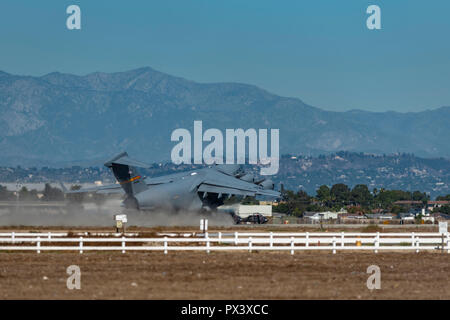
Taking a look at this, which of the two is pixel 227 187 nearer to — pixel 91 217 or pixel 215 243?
pixel 91 217

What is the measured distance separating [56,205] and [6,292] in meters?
61.9

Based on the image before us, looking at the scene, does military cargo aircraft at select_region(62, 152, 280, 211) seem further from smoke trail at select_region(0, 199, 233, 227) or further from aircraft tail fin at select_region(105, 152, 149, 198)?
smoke trail at select_region(0, 199, 233, 227)

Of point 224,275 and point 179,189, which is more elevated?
point 179,189

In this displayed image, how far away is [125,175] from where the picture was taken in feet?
253

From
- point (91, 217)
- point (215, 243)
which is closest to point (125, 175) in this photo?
point (91, 217)

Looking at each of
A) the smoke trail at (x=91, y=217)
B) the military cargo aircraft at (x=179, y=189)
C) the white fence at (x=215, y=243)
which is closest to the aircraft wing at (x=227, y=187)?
the military cargo aircraft at (x=179, y=189)

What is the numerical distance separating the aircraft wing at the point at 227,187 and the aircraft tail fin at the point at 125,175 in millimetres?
8241

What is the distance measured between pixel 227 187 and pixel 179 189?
5459 mm

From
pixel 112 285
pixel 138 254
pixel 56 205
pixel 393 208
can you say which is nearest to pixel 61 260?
pixel 138 254

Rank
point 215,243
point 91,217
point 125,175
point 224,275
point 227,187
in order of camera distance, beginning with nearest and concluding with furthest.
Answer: point 224,275 < point 215,243 < point 125,175 < point 91,217 < point 227,187

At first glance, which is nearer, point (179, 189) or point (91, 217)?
point (91, 217)

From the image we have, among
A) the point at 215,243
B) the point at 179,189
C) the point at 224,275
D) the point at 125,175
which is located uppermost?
the point at 125,175

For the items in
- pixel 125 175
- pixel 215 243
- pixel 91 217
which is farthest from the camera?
pixel 91 217

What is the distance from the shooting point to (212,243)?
48.8m
